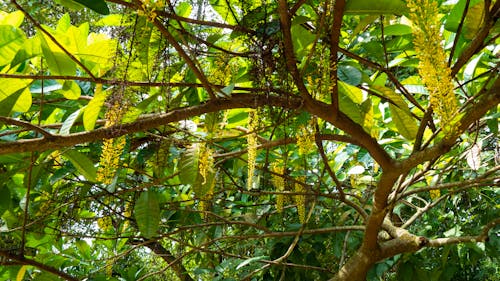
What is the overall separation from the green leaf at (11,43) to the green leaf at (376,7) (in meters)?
0.72

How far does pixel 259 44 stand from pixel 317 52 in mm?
145

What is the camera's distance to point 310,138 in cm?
129

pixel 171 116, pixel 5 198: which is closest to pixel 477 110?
pixel 171 116

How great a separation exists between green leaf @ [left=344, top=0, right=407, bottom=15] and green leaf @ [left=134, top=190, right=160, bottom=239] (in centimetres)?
81

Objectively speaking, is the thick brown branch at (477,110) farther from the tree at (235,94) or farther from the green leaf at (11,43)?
the green leaf at (11,43)

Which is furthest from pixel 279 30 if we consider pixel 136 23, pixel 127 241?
pixel 127 241

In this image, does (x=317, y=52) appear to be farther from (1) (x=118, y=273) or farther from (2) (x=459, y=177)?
(1) (x=118, y=273)

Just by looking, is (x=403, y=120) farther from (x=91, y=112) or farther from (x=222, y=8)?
(x=91, y=112)

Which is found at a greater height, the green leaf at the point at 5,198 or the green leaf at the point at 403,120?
the green leaf at the point at 403,120

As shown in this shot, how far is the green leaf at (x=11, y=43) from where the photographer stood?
1208mm

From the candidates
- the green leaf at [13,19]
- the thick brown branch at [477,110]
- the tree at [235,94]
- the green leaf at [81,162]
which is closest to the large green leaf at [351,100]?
Result: the tree at [235,94]

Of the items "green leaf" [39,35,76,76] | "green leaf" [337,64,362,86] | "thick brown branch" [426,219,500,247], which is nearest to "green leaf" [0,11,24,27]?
"green leaf" [39,35,76,76]

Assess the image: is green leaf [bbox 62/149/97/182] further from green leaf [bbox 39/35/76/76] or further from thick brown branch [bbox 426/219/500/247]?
thick brown branch [bbox 426/219/500/247]

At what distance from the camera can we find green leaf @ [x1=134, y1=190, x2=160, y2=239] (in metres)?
1.51
